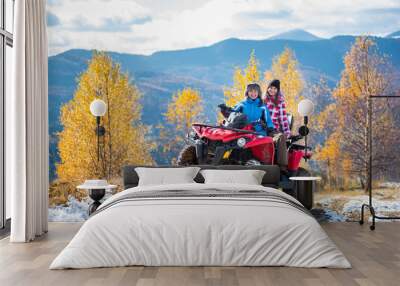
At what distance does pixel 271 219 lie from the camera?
4633 mm

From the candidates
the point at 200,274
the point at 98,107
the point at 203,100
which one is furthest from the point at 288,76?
the point at 200,274

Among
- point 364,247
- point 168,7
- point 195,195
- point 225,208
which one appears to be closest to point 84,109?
point 168,7

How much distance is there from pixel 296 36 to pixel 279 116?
123 cm

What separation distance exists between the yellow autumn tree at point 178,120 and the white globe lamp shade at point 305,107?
1.39 metres

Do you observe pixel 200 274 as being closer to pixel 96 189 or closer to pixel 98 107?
pixel 96 189

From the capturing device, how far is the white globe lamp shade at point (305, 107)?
734 cm

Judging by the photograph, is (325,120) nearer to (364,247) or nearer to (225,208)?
(364,247)

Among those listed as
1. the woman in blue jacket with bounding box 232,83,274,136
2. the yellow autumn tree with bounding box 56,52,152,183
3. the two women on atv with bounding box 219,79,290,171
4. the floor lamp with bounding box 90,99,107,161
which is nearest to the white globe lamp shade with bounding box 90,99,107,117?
the floor lamp with bounding box 90,99,107,161

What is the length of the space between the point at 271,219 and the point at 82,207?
3.83 m

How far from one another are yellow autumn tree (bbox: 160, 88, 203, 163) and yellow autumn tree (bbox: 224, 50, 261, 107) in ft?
1.41

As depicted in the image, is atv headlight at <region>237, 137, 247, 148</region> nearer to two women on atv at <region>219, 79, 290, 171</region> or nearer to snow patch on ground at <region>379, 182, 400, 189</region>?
two women on atv at <region>219, 79, 290, 171</region>

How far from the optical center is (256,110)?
7512 mm

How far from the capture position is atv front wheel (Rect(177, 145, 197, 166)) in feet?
24.6

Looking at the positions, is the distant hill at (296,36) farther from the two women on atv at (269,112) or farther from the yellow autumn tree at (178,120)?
the yellow autumn tree at (178,120)
